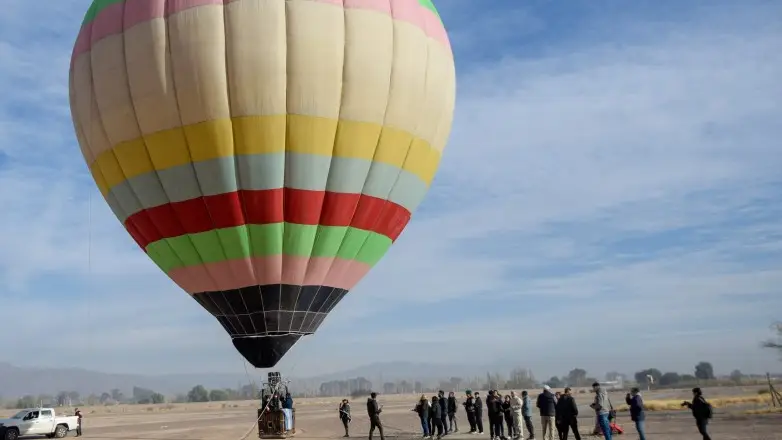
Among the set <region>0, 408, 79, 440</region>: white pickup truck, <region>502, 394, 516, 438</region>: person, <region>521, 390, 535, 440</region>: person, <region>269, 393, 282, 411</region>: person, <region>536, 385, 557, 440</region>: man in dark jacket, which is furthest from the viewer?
<region>0, 408, 79, 440</region>: white pickup truck

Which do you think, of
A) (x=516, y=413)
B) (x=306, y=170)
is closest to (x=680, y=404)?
(x=516, y=413)

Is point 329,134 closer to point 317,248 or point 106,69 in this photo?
point 317,248

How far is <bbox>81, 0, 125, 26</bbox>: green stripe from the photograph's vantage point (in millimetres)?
18109

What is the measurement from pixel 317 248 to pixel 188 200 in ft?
10.8

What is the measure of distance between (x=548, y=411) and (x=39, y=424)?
22.8 meters

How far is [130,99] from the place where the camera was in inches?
666

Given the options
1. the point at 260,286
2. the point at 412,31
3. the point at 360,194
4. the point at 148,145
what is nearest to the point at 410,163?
the point at 360,194

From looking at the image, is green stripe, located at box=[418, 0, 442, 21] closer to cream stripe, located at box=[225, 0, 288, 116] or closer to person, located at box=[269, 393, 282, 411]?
cream stripe, located at box=[225, 0, 288, 116]

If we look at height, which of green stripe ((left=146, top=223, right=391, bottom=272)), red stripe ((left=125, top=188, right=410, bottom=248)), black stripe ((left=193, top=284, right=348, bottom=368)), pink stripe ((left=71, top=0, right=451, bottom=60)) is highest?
pink stripe ((left=71, top=0, right=451, bottom=60))

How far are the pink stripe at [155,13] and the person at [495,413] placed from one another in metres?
9.51

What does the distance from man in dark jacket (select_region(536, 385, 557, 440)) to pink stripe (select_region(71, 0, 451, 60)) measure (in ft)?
31.8

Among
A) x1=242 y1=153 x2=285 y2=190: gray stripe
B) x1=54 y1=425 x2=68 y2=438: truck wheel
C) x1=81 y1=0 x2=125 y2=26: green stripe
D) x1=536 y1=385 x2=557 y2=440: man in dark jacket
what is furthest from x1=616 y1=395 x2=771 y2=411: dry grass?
x1=81 y1=0 x2=125 y2=26: green stripe

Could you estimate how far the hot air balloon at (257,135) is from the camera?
16344mm

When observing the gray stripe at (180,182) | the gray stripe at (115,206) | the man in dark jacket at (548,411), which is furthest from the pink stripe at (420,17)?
the man in dark jacket at (548,411)
